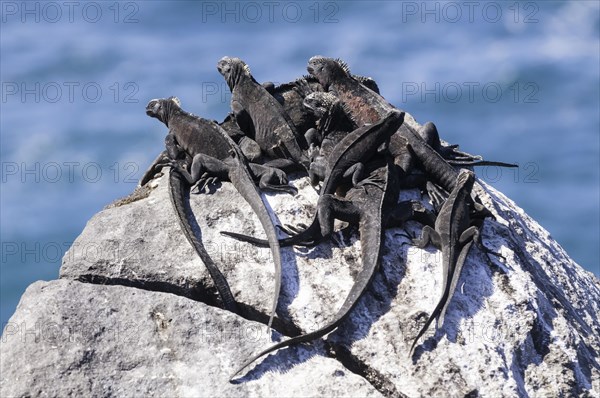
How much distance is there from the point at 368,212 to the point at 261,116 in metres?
2.34

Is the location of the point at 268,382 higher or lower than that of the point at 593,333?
lower

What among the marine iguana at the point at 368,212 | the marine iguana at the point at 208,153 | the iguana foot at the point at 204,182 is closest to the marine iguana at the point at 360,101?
the marine iguana at the point at 368,212

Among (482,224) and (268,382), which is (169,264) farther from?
(482,224)

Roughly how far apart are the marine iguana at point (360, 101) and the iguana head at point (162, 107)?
1550 mm

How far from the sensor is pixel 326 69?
14.4m

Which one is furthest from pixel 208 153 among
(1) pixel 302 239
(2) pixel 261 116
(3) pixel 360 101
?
(1) pixel 302 239

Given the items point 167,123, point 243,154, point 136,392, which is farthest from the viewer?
point 167,123

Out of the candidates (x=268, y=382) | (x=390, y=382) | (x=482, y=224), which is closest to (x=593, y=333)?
(x=482, y=224)

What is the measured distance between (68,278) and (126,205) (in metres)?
1.27

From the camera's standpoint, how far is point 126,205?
13086 millimetres

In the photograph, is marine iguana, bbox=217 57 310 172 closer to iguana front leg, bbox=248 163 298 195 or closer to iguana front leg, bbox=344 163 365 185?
iguana front leg, bbox=248 163 298 195

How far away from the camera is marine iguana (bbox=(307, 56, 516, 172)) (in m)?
13.7

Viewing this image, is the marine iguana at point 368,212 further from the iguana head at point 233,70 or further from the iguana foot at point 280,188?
the iguana head at point 233,70

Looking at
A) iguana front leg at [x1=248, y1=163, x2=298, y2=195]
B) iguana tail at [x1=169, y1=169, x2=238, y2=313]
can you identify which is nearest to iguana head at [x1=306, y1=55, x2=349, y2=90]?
iguana front leg at [x1=248, y1=163, x2=298, y2=195]
